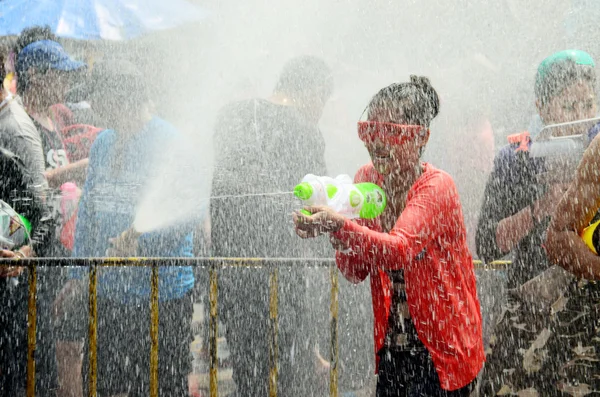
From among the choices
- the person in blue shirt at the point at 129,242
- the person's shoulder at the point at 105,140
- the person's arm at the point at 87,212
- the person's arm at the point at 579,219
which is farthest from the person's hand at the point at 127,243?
the person's arm at the point at 579,219

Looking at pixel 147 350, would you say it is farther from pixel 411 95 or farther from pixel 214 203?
pixel 411 95

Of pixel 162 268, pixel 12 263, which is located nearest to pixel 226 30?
pixel 162 268

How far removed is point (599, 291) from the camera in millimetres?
2395

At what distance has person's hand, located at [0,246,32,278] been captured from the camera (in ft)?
10.9

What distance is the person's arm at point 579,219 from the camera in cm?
210

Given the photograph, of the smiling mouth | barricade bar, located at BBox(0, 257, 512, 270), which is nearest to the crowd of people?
the smiling mouth

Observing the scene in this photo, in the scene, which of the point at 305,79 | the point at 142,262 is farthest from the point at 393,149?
the point at 305,79

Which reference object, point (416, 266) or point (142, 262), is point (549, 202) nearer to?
point (416, 266)

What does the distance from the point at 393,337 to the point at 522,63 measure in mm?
5274

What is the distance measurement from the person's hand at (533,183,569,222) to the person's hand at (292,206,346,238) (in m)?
1.09

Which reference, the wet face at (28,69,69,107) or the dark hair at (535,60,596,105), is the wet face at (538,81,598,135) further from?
the wet face at (28,69,69,107)

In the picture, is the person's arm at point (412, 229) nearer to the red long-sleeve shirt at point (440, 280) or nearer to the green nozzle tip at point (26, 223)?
the red long-sleeve shirt at point (440, 280)

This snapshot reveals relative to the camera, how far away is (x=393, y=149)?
2.49m

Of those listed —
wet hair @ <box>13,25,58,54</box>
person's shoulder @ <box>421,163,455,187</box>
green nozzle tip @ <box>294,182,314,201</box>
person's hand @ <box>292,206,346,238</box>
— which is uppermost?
wet hair @ <box>13,25,58,54</box>
